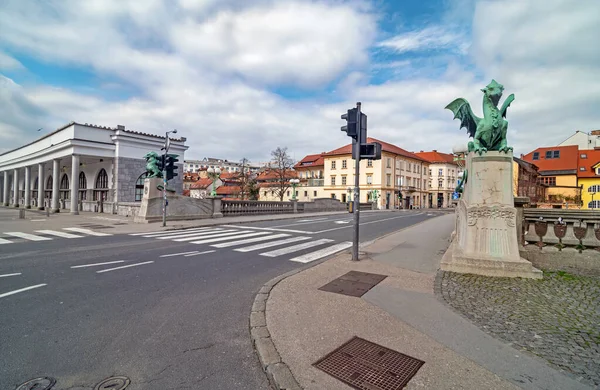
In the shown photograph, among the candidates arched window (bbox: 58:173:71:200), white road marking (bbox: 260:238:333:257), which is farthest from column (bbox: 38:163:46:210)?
white road marking (bbox: 260:238:333:257)

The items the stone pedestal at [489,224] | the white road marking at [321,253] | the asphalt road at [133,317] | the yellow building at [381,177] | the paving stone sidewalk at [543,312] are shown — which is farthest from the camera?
the yellow building at [381,177]

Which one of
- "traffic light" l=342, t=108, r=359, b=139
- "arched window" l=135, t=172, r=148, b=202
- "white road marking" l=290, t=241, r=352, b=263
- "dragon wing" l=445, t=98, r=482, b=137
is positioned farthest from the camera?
"arched window" l=135, t=172, r=148, b=202

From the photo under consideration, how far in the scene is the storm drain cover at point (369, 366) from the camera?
2637 mm

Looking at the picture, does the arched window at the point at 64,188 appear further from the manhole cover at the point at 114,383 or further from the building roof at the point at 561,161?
the building roof at the point at 561,161

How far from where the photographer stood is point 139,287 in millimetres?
5512

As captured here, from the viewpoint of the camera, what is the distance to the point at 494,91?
23.7 feet

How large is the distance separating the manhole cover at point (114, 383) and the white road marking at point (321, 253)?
5.56 metres

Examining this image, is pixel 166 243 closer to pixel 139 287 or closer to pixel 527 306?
pixel 139 287

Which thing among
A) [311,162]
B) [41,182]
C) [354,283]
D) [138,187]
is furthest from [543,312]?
[311,162]

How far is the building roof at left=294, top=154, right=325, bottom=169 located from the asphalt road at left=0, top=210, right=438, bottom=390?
6346 cm

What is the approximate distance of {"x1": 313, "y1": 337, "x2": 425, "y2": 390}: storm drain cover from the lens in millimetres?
2637

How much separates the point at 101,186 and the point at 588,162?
2930 inches

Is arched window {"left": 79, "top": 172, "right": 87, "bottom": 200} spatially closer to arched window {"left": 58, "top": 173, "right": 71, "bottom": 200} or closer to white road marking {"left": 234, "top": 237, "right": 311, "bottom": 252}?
arched window {"left": 58, "top": 173, "right": 71, "bottom": 200}

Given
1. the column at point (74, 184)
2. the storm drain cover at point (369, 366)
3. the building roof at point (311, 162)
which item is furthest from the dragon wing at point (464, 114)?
the building roof at point (311, 162)
